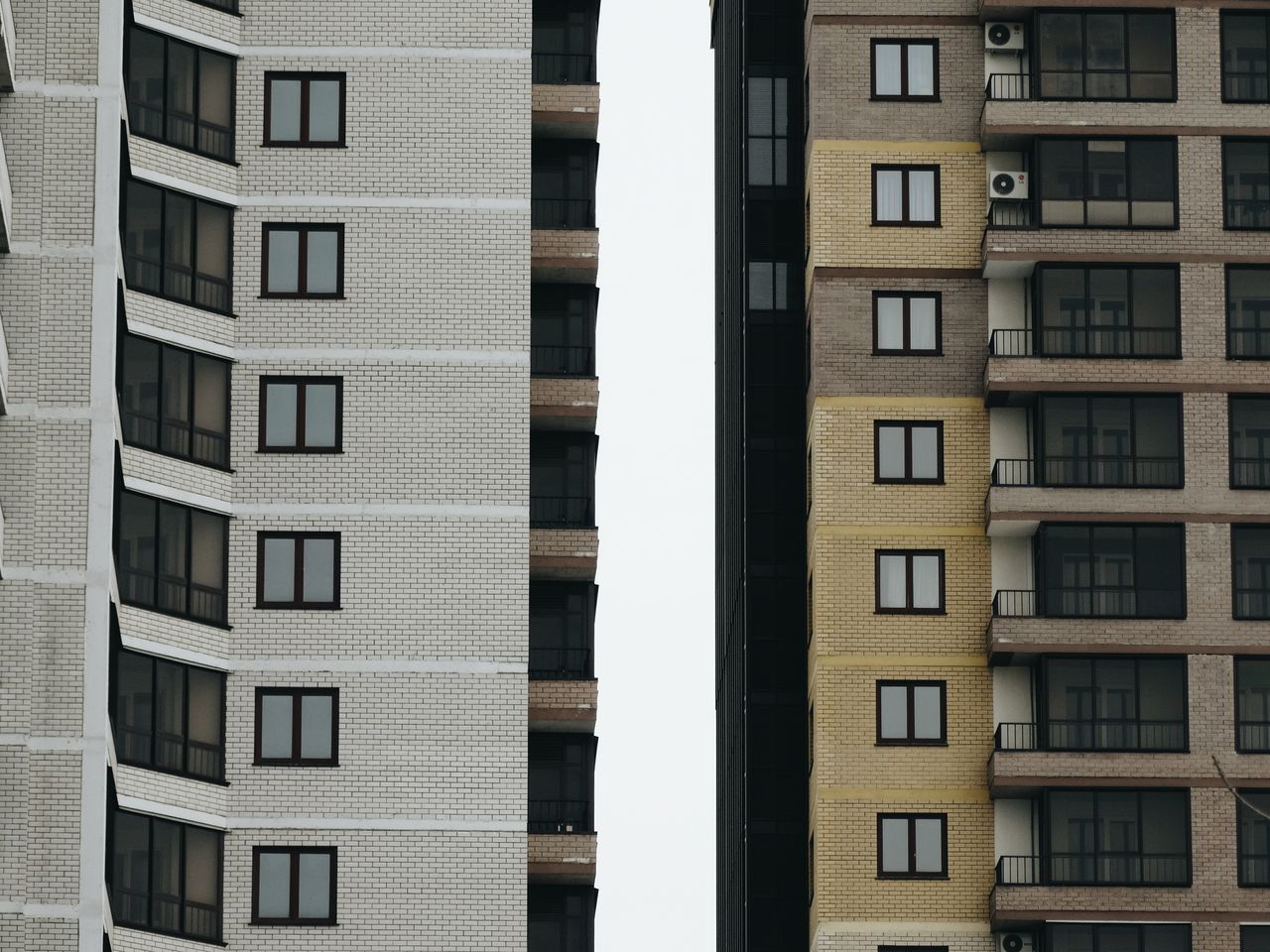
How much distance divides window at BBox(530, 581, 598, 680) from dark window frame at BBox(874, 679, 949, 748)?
1084 centimetres

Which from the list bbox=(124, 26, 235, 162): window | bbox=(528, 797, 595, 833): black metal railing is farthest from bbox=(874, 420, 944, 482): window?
bbox=(124, 26, 235, 162): window

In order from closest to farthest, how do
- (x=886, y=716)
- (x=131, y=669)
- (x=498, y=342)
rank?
(x=131, y=669) < (x=498, y=342) < (x=886, y=716)

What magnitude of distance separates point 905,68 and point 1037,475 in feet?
41.1

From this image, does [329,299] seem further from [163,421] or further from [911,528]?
[911,528]

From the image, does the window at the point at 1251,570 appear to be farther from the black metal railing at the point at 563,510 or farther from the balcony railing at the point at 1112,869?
the black metal railing at the point at 563,510

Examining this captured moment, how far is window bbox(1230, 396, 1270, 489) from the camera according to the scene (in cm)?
9544

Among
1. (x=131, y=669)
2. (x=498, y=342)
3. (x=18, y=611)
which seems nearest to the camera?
(x=18, y=611)

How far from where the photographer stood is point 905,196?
324 feet

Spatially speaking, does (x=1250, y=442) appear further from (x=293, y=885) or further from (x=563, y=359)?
(x=293, y=885)

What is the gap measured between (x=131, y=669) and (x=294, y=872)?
19.2ft

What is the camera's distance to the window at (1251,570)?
94.4 meters

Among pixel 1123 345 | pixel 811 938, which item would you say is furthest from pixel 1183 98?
pixel 811 938

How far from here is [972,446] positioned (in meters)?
96.8

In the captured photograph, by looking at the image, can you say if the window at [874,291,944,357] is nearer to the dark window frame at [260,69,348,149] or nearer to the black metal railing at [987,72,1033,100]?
the black metal railing at [987,72,1033,100]
